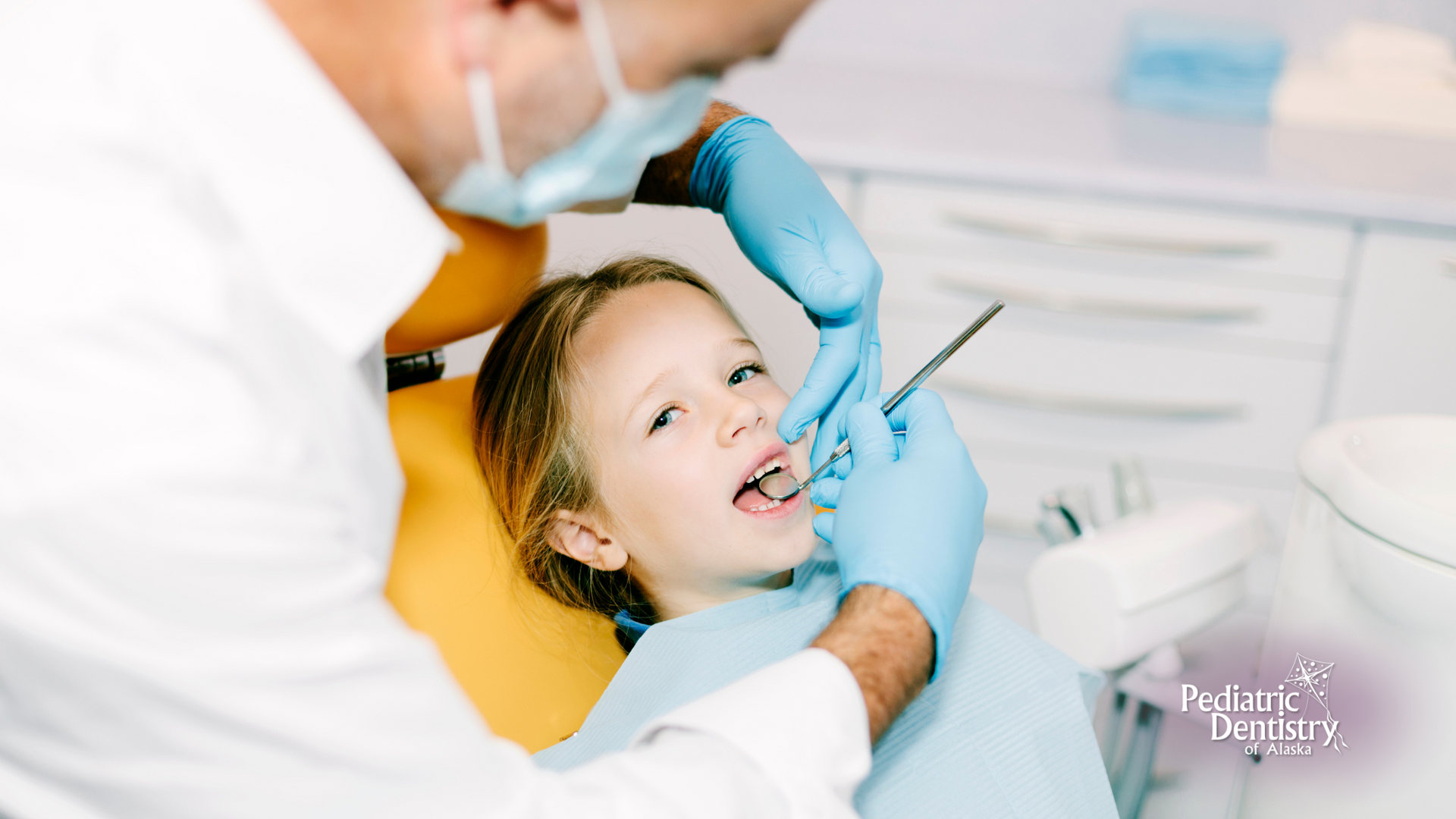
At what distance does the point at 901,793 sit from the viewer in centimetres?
105

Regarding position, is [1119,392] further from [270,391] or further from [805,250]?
[270,391]

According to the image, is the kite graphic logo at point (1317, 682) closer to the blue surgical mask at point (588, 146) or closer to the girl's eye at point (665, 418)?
the girl's eye at point (665, 418)

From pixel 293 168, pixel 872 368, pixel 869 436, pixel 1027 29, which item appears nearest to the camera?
pixel 293 168

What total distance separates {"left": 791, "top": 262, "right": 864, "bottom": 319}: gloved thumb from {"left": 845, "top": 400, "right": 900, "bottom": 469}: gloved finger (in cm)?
12

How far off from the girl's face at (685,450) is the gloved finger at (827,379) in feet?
0.11

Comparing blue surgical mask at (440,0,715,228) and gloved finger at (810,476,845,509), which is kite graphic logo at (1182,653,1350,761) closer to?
gloved finger at (810,476,845,509)

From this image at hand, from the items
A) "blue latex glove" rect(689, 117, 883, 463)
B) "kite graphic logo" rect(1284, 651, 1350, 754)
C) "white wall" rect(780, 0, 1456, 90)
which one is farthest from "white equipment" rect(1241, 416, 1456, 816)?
"white wall" rect(780, 0, 1456, 90)

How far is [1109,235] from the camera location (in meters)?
1.89

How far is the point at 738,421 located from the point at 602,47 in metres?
0.55

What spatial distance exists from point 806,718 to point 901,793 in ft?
1.27

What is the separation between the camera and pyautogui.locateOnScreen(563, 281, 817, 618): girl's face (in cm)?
118

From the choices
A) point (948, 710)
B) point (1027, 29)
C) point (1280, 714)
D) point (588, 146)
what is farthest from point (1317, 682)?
point (1027, 29)

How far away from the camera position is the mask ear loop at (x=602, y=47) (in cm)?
67

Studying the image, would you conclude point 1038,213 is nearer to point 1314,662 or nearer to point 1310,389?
point 1310,389
